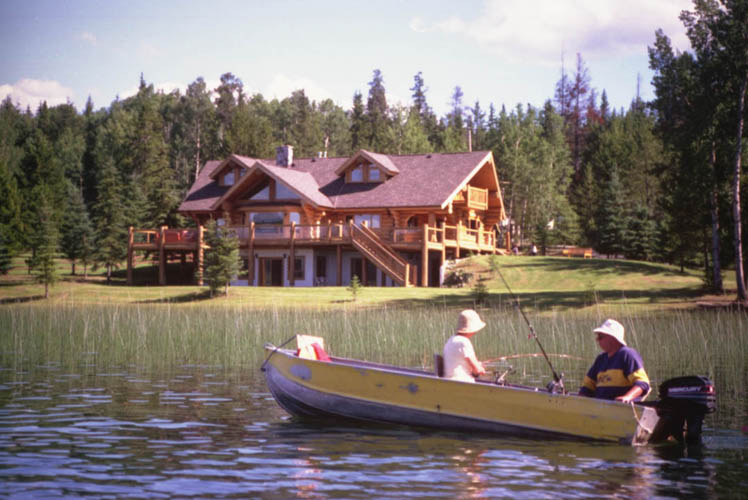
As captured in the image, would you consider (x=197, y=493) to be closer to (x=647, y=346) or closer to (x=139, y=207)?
(x=647, y=346)

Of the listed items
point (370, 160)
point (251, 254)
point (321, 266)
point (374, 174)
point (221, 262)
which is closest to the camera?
point (221, 262)

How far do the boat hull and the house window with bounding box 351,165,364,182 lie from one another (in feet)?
123

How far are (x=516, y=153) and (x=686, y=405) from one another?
190 feet

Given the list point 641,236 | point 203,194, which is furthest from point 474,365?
point 641,236

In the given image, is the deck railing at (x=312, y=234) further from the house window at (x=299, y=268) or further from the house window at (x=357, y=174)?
the house window at (x=357, y=174)

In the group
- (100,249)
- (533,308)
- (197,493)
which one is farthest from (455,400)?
(100,249)

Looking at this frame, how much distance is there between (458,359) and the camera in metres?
11.4

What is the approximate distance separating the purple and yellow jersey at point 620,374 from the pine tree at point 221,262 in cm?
2812

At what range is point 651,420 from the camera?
426 inches

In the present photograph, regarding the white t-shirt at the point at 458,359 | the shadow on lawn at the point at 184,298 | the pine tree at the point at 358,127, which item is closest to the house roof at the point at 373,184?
the shadow on lawn at the point at 184,298

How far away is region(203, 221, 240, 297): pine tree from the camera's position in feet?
124

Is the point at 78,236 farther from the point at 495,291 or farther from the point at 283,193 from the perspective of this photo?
the point at 495,291

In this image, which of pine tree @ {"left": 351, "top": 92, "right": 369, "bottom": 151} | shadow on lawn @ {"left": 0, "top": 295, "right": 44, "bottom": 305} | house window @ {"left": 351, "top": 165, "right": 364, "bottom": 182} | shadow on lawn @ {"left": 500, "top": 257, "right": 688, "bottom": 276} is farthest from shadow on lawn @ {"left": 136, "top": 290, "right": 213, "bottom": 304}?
pine tree @ {"left": 351, "top": 92, "right": 369, "bottom": 151}

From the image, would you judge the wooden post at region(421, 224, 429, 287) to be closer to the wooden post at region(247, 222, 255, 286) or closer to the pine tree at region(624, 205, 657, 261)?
the wooden post at region(247, 222, 255, 286)
